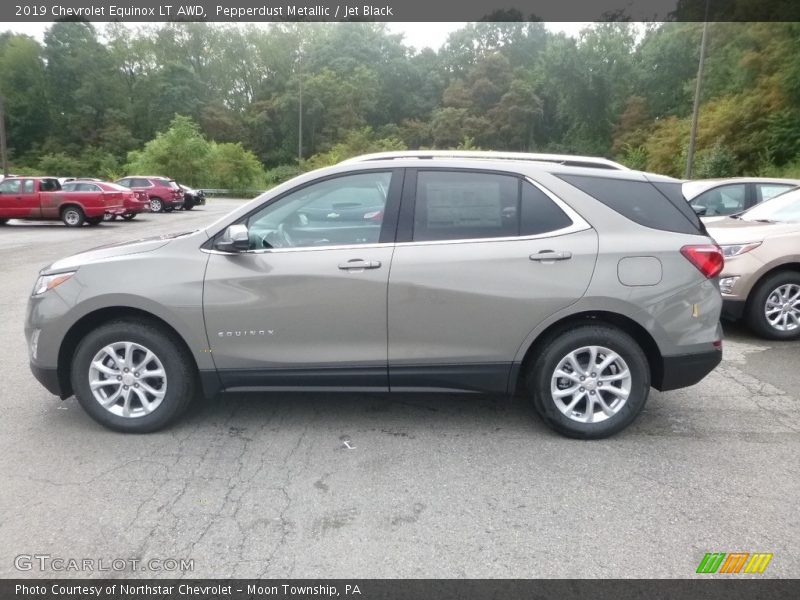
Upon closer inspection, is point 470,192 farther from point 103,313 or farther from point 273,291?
point 103,313

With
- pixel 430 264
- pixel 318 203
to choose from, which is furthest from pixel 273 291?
pixel 430 264

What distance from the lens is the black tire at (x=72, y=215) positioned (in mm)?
19734

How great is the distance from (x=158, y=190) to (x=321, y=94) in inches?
1728

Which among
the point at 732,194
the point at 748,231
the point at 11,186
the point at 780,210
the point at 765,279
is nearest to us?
the point at 765,279

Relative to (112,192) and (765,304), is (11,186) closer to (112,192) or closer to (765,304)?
(112,192)

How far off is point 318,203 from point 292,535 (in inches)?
83.2

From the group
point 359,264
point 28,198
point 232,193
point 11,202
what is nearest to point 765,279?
point 359,264

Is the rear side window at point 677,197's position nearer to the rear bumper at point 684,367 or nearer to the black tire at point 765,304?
the rear bumper at point 684,367

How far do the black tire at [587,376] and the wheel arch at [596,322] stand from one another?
0.03 metres

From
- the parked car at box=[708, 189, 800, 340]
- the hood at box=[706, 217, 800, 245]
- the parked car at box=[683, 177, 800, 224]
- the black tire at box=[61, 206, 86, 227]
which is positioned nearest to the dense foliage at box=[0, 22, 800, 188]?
the black tire at box=[61, 206, 86, 227]

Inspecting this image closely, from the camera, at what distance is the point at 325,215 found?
4.12 meters

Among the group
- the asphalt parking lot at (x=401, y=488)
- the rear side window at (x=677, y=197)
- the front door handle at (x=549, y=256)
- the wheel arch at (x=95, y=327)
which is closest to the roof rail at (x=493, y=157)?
the rear side window at (x=677, y=197)

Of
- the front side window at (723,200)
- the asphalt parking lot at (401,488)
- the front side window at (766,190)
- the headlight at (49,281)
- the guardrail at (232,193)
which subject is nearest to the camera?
the asphalt parking lot at (401,488)

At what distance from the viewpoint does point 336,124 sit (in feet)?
226
